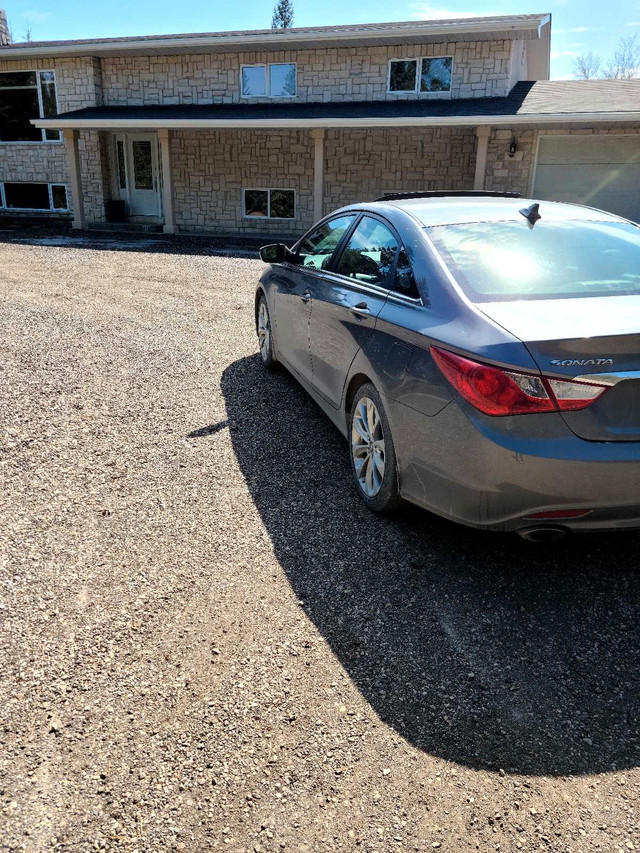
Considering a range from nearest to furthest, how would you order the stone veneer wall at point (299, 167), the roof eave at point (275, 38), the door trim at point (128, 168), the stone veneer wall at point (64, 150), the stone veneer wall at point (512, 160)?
1. the roof eave at point (275, 38)
2. the stone veneer wall at point (512, 160)
3. the stone veneer wall at point (299, 167)
4. the stone veneer wall at point (64, 150)
5. the door trim at point (128, 168)

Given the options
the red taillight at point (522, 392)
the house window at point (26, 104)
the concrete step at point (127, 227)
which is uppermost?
the house window at point (26, 104)

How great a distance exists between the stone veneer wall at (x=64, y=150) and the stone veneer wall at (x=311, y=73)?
1.92 ft

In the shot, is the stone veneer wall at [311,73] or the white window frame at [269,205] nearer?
the stone veneer wall at [311,73]

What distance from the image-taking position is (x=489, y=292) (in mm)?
3141

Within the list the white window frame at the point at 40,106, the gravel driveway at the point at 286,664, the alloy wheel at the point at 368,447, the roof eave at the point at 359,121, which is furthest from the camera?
the white window frame at the point at 40,106

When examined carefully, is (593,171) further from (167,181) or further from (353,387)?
(353,387)

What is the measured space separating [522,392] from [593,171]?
17362 mm

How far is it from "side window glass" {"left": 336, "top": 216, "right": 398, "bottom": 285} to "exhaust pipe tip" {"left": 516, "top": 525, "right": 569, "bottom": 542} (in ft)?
5.42

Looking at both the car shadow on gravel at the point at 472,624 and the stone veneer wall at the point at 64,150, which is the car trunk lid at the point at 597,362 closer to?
the car shadow on gravel at the point at 472,624

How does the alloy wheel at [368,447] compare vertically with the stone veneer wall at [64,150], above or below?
below

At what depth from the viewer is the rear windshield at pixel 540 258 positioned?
3170 millimetres

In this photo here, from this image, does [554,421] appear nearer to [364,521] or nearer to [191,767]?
[364,521]

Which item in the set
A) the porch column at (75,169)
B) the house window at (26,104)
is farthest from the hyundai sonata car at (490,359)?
the house window at (26,104)

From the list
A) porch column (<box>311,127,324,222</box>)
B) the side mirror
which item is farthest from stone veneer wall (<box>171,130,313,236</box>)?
the side mirror
